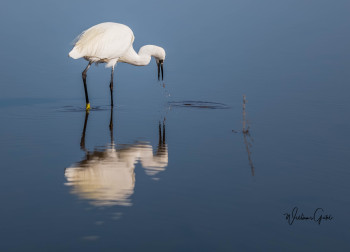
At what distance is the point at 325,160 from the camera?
340 inches

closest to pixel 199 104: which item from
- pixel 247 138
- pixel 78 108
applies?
pixel 78 108

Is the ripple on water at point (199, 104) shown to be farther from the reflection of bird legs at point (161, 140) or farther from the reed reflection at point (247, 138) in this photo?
the reflection of bird legs at point (161, 140)

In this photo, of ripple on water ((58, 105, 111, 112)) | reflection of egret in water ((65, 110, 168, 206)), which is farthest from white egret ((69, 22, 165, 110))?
reflection of egret in water ((65, 110, 168, 206))

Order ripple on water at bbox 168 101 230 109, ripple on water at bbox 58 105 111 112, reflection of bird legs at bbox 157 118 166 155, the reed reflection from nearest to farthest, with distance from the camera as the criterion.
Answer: the reed reflection → reflection of bird legs at bbox 157 118 166 155 → ripple on water at bbox 58 105 111 112 → ripple on water at bbox 168 101 230 109

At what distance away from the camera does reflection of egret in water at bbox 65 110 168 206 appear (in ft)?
21.2

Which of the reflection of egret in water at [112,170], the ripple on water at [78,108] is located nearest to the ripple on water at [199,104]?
the ripple on water at [78,108]

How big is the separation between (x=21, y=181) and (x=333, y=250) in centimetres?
362

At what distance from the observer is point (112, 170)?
772cm

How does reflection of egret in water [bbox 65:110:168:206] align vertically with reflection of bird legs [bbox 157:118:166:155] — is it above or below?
below

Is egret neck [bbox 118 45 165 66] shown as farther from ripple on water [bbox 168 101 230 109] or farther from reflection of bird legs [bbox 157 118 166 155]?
reflection of bird legs [bbox 157 118 166 155]

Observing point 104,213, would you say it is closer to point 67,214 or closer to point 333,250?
point 67,214

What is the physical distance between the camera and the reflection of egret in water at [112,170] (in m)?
6.45

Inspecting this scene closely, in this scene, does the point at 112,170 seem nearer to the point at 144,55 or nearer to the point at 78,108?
the point at 78,108

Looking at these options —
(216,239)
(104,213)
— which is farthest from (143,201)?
(216,239)
